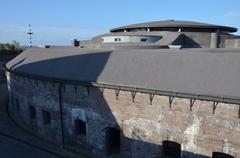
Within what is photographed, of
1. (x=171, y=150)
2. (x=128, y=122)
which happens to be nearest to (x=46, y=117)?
(x=128, y=122)

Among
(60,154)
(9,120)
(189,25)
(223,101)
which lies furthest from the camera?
(189,25)

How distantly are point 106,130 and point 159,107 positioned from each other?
11.0ft

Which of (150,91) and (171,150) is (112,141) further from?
(150,91)

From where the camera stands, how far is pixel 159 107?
37.5ft

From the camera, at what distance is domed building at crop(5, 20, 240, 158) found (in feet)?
33.6

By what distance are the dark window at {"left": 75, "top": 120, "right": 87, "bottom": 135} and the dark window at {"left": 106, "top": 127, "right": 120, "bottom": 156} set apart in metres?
1.80

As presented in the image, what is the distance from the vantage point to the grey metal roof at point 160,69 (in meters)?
10.4

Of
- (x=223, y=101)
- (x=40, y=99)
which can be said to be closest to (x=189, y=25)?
(x=40, y=99)

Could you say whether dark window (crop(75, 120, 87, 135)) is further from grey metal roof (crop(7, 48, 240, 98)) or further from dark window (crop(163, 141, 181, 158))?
dark window (crop(163, 141, 181, 158))

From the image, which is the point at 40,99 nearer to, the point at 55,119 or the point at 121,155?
the point at 55,119

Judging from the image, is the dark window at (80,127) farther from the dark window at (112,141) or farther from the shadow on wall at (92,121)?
the dark window at (112,141)

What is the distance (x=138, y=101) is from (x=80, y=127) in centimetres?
465

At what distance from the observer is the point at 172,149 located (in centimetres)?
1245

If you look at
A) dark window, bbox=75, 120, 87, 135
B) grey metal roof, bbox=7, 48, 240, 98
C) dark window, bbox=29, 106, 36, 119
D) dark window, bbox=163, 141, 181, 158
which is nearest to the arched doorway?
dark window, bbox=163, 141, 181, 158
